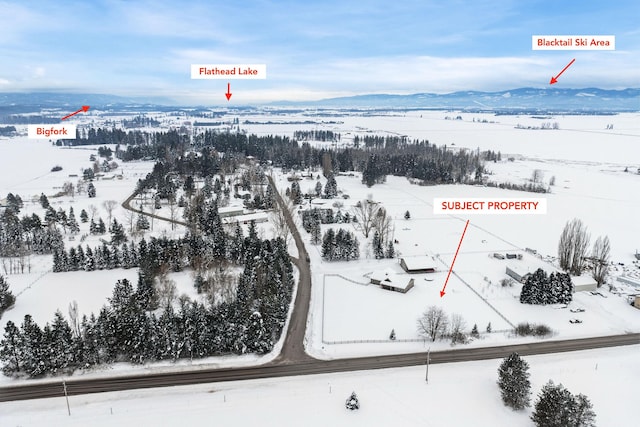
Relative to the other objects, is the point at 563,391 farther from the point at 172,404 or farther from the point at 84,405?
the point at 84,405

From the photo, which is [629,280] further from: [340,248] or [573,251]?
[340,248]

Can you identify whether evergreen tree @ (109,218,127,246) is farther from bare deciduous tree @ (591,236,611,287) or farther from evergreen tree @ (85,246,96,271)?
bare deciduous tree @ (591,236,611,287)

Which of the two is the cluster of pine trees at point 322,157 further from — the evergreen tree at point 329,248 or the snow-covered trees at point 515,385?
the snow-covered trees at point 515,385

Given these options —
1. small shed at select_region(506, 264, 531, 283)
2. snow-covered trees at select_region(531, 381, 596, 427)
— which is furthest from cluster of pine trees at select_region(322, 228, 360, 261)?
snow-covered trees at select_region(531, 381, 596, 427)

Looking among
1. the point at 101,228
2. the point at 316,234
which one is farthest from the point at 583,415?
the point at 101,228

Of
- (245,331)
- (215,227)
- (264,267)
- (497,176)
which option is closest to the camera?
(245,331)

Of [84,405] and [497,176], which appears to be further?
[497,176]

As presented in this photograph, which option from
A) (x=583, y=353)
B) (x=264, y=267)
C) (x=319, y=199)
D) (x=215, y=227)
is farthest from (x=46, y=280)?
(x=583, y=353)
